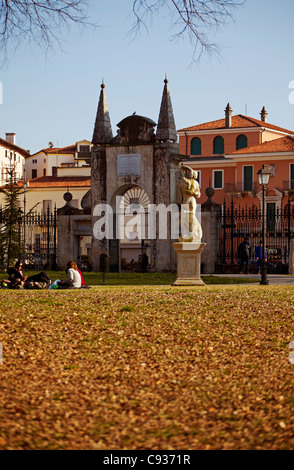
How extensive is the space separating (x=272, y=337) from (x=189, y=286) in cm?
1021

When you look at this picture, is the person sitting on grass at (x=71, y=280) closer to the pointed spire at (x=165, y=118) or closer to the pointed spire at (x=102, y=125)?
the pointed spire at (x=165, y=118)

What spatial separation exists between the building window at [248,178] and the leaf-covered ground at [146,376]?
44.8 m

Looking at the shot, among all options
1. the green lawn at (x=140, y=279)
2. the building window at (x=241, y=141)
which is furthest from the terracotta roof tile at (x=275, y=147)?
the green lawn at (x=140, y=279)

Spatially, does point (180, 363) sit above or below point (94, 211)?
below

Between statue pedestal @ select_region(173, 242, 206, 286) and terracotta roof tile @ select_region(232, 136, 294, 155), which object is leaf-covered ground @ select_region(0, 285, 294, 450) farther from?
terracotta roof tile @ select_region(232, 136, 294, 155)

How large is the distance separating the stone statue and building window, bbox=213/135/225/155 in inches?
1849

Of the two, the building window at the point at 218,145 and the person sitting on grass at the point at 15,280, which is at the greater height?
the building window at the point at 218,145

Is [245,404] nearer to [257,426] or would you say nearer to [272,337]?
[257,426]

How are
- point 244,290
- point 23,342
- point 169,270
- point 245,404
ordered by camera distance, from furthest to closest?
1. point 169,270
2. point 244,290
3. point 23,342
4. point 245,404

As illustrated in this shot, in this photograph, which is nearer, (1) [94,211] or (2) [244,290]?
(2) [244,290]

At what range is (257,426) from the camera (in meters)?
6.72

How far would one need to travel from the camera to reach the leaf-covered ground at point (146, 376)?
21.1 ft

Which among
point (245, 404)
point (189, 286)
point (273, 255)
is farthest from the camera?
point (273, 255)

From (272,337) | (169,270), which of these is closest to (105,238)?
(169,270)
